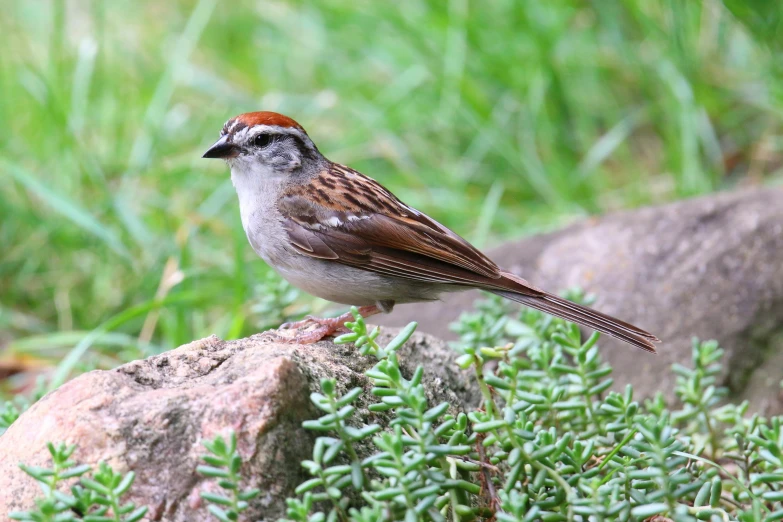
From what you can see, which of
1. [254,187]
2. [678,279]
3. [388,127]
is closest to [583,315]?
[678,279]

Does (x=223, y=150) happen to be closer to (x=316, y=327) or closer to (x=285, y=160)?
(x=285, y=160)

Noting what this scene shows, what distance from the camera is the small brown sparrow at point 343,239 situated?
3760mm

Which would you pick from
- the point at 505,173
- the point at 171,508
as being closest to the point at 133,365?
the point at 171,508

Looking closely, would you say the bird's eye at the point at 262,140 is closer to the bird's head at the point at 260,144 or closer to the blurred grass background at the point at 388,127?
the bird's head at the point at 260,144

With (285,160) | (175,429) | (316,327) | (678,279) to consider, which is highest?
(678,279)

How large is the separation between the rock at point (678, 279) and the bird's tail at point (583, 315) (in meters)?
1.11

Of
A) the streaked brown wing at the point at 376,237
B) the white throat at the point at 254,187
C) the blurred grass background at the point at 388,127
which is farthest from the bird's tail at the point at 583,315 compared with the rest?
the blurred grass background at the point at 388,127

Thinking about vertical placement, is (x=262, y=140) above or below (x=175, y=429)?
above

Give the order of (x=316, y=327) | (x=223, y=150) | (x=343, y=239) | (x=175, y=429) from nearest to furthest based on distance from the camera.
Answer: (x=175, y=429)
(x=316, y=327)
(x=343, y=239)
(x=223, y=150)

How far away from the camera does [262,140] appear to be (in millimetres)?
4176

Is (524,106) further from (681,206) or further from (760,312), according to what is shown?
(760,312)

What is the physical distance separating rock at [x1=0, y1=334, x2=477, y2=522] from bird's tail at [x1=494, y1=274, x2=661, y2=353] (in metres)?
1.13

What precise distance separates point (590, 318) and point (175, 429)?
1.75m

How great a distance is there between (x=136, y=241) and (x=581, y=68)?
12.8ft
